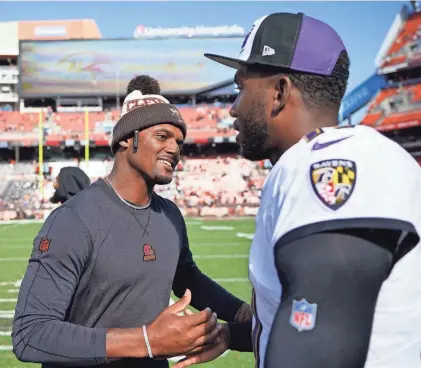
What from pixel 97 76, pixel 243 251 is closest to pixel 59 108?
pixel 97 76

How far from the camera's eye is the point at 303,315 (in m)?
1.06

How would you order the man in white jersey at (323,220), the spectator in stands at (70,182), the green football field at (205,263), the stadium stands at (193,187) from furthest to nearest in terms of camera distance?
the stadium stands at (193,187)
the spectator in stands at (70,182)
the green football field at (205,263)
the man in white jersey at (323,220)

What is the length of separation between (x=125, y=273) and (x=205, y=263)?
8.88 metres

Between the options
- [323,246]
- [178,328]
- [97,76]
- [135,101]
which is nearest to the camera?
[323,246]

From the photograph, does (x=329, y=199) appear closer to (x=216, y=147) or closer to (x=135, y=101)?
(x=135, y=101)

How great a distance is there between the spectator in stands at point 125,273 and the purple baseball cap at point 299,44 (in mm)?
855

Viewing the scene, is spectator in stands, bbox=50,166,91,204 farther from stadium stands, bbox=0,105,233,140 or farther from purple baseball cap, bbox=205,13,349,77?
stadium stands, bbox=0,105,233,140

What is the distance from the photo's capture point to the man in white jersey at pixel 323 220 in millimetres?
1057

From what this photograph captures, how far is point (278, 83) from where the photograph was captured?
4.55 feet

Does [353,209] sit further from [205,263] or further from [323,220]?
[205,263]

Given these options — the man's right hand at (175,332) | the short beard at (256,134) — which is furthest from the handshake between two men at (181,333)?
the short beard at (256,134)

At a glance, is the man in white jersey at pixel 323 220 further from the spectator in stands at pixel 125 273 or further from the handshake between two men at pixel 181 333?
the spectator in stands at pixel 125 273

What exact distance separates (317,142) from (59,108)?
45.6 metres

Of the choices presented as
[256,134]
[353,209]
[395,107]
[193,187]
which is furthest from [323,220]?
[395,107]
